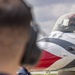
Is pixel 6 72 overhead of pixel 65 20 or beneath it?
beneath

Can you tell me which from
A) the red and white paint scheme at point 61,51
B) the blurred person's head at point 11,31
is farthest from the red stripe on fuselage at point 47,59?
the blurred person's head at point 11,31

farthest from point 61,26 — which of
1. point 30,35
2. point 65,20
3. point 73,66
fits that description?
point 30,35

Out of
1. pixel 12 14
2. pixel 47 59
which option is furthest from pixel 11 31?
pixel 47 59

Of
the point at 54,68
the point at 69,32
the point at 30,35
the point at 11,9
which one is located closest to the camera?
the point at 11,9

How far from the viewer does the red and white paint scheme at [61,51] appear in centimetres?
1188

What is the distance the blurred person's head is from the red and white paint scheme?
10064 millimetres

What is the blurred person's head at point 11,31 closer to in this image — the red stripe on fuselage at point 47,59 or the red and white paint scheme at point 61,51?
the red and white paint scheme at point 61,51

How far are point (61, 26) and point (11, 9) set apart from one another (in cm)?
1236

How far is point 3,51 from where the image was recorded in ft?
Result: 3.96

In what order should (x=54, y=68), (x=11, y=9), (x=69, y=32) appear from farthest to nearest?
(x=69, y=32) < (x=54, y=68) < (x=11, y=9)

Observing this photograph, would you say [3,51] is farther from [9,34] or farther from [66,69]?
[66,69]

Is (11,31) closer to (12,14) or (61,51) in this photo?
(12,14)

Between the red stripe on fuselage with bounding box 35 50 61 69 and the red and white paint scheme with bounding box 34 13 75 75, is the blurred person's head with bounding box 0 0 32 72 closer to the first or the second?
the red and white paint scheme with bounding box 34 13 75 75

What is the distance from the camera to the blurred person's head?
1192mm
